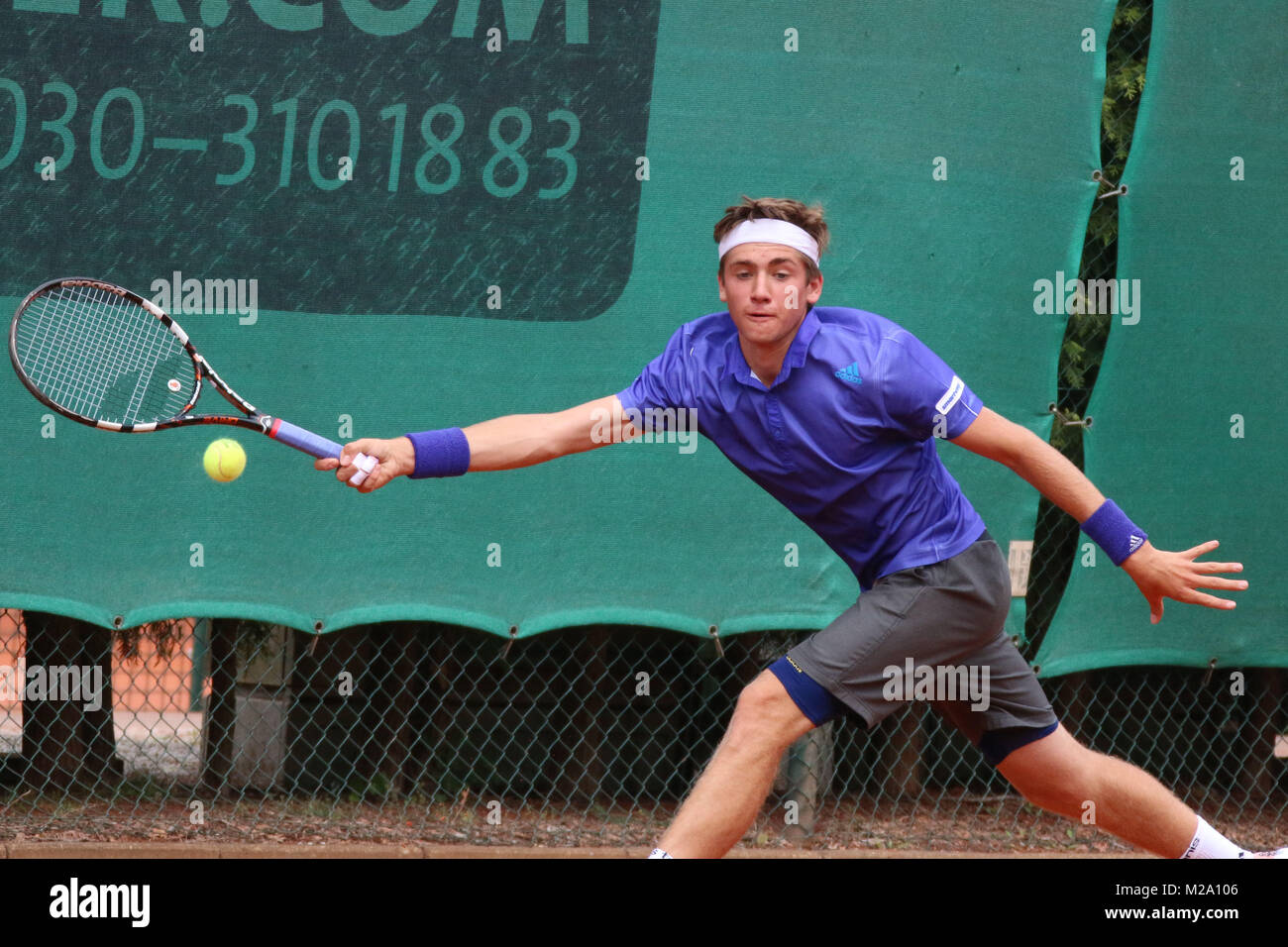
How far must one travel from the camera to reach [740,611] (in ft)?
14.1

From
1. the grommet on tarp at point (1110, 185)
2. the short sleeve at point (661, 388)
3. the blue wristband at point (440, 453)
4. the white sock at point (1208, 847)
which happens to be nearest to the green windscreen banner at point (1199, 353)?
the grommet on tarp at point (1110, 185)

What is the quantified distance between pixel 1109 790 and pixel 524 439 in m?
1.53

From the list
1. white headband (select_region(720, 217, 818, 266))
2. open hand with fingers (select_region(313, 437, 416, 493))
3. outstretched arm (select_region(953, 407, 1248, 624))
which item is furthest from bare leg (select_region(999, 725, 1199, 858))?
open hand with fingers (select_region(313, 437, 416, 493))

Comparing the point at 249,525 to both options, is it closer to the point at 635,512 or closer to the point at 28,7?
the point at 635,512

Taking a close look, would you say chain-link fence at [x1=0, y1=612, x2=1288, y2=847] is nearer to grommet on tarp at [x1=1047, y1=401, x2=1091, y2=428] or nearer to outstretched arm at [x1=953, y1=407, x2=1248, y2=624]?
grommet on tarp at [x1=1047, y1=401, x2=1091, y2=428]

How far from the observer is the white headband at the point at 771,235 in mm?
3109

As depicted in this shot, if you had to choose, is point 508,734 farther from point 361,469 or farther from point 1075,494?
point 1075,494

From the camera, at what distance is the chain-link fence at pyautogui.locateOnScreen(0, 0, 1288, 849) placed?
435 centimetres

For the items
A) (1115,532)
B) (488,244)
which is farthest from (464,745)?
(1115,532)

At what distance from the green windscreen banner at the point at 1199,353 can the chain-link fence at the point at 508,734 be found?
120mm

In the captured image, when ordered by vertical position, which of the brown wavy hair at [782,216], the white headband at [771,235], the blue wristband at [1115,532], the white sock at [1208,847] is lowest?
the white sock at [1208,847]

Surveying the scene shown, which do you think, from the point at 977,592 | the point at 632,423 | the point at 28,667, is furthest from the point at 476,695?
the point at 977,592

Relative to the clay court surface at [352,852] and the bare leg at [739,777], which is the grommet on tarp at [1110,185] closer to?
the clay court surface at [352,852]

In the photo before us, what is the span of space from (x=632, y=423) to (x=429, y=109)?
1568mm
